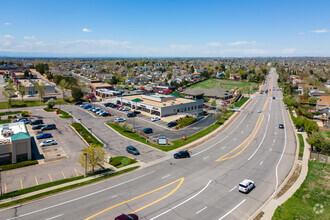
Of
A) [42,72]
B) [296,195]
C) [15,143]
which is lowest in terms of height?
[296,195]

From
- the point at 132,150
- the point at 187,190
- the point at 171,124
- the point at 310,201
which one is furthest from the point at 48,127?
the point at 310,201

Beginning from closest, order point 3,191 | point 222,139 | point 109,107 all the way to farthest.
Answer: point 3,191 → point 222,139 → point 109,107

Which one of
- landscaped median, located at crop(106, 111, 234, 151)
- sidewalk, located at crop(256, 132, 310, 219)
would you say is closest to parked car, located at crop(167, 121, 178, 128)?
landscaped median, located at crop(106, 111, 234, 151)

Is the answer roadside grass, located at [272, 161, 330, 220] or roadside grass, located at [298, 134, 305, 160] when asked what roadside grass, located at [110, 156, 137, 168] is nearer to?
roadside grass, located at [272, 161, 330, 220]

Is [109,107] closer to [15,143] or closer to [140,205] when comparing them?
[15,143]

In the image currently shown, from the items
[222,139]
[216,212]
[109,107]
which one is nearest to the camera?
[216,212]

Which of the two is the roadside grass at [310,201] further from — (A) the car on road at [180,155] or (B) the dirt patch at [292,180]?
(A) the car on road at [180,155]

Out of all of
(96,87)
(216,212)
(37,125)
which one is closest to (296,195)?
(216,212)
